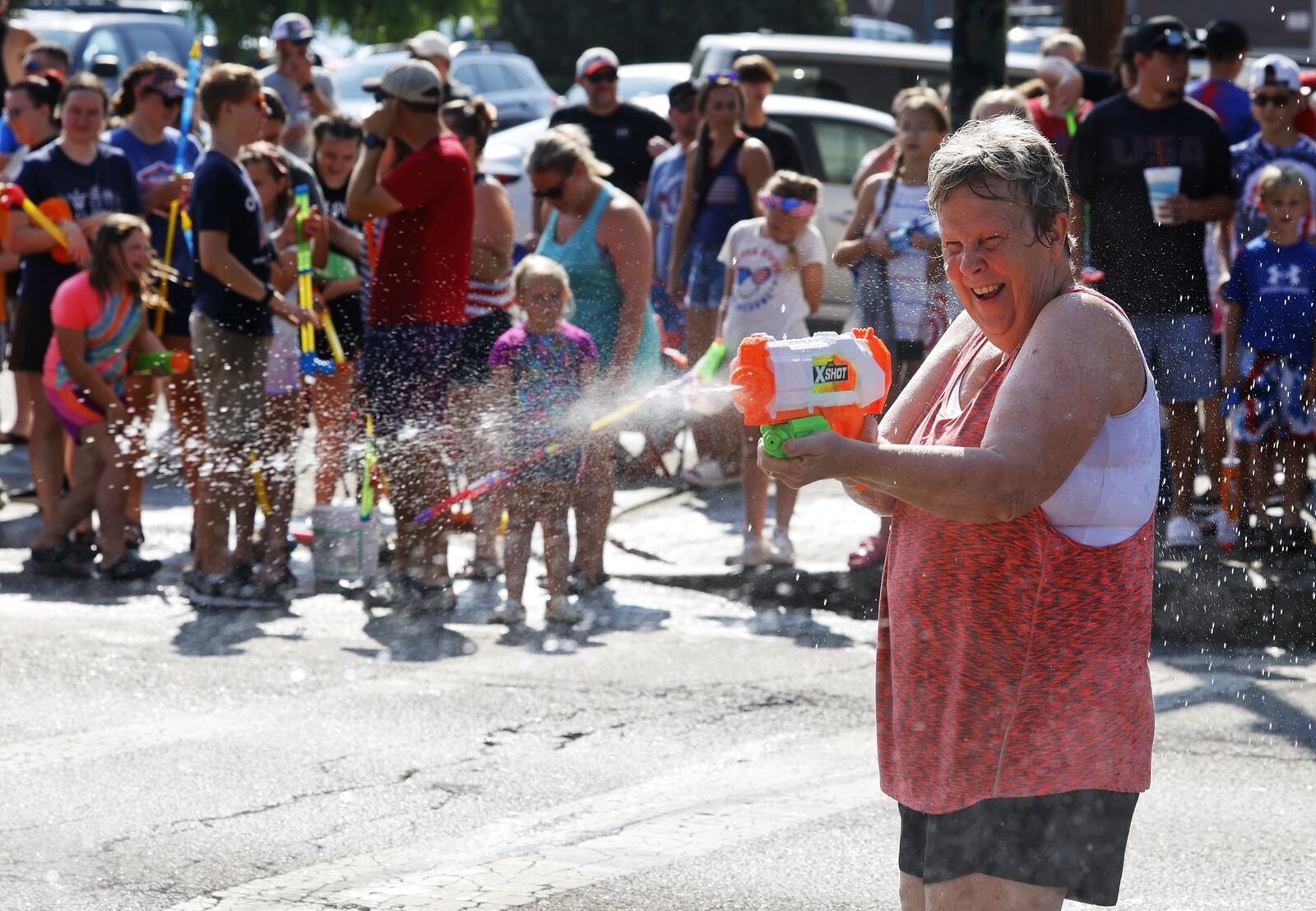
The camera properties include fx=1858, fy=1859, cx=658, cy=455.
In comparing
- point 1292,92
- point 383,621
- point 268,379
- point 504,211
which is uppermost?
point 1292,92

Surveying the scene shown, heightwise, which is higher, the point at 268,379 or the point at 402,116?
the point at 402,116

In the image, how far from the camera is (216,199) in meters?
7.34

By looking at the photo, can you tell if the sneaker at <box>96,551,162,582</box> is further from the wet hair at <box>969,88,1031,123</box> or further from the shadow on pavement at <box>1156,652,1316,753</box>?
the shadow on pavement at <box>1156,652,1316,753</box>

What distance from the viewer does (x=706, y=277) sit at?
9273 mm

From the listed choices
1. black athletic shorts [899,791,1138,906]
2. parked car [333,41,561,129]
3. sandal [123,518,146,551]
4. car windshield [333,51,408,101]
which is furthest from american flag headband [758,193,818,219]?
parked car [333,41,561,129]

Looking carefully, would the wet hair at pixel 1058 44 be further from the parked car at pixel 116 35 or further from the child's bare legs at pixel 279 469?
the parked car at pixel 116 35

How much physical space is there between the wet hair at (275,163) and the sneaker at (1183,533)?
4.05m

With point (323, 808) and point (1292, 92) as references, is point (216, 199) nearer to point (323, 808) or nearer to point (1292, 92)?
point (323, 808)

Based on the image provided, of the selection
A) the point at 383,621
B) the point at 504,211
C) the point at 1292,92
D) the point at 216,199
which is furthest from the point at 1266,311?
the point at 216,199

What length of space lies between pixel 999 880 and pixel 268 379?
5454 mm

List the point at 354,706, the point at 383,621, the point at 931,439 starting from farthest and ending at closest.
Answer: the point at 383,621 < the point at 354,706 < the point at 931,439

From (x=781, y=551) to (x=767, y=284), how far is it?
1.23m

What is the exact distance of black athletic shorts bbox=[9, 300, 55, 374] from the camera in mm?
8422

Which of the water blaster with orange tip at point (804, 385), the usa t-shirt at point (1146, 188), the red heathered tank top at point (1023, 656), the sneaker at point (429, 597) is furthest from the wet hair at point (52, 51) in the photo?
the red heathered tank top at point (1023, 656)
